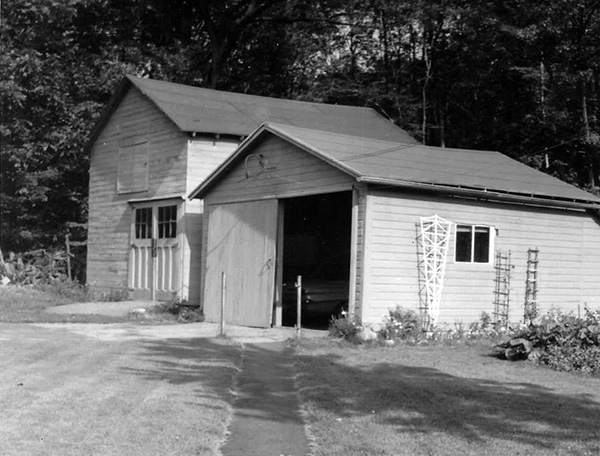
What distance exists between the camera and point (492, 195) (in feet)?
56.0

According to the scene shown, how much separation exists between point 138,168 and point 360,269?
10.8 m

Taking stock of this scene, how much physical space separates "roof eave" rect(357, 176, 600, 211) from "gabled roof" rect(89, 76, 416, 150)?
25.1 feet

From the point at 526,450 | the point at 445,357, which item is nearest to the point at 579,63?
the point at 445,357

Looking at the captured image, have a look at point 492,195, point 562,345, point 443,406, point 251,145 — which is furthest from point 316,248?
point 443,406

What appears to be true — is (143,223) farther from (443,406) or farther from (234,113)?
(443,406)

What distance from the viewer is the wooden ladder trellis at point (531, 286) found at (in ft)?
58.8

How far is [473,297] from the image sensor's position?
55.7 feet

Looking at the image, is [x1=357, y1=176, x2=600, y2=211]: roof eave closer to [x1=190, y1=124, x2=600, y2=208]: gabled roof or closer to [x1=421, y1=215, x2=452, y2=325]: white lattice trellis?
[x1=190, y1=124, x2=600, y2=208]: gabled roof

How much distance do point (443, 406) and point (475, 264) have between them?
850 centimetres

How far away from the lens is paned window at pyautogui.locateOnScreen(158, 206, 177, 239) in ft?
73.9

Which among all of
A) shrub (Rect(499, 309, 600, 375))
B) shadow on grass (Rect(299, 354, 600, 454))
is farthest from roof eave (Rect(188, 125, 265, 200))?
shadow on grass (Rect(299, 354, 600, 454))

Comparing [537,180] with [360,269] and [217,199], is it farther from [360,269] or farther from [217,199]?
[217,199]

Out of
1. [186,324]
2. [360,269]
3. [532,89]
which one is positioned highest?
[532,89]

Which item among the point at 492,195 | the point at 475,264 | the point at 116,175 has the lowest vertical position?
the point at 475,264
